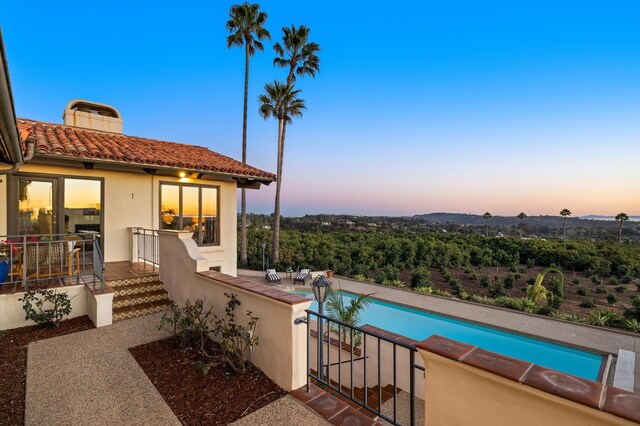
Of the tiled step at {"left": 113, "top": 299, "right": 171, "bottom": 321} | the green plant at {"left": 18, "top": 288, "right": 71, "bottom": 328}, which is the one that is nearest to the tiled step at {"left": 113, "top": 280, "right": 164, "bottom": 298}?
the tiled step at {"left": 113, "top": 299, "right": 171, "bottom": 321}

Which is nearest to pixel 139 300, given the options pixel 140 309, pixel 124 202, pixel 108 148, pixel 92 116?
pixel 140 309

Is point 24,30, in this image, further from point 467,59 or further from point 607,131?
point 607,131

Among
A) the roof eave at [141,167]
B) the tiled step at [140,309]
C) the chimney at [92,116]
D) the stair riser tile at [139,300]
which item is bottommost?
the tiled step at [140,309]

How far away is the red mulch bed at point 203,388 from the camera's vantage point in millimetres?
3176

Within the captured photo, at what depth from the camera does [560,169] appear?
21.4 meters

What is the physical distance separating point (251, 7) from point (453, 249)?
25.9 m

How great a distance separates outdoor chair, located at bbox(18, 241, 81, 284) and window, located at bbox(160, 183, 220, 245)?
309 cm

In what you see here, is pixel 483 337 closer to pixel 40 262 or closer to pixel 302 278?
pixel 302 278

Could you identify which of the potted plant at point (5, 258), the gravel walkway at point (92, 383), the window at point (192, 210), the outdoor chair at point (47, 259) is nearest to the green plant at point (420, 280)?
the window at point (192, 210)

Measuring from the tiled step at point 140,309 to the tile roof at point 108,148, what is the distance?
143 inches

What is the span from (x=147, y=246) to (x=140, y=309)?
2894 millimetres

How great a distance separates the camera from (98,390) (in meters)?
3.60

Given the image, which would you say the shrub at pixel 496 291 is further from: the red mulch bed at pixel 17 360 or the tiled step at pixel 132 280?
the red mulch bed at pixel 17 360

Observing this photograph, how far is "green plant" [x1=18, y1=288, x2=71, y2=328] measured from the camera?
5332mm
